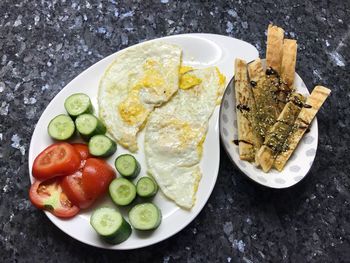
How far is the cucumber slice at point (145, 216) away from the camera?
7.22ft

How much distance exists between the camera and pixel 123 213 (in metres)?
2.30

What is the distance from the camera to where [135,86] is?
8.32ft

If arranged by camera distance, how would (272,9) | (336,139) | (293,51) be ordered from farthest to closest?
(272,9) < (336,139) < (293,51)

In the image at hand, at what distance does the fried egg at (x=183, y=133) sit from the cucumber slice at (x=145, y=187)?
0.06m

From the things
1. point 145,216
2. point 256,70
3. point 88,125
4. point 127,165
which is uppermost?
point 256,70

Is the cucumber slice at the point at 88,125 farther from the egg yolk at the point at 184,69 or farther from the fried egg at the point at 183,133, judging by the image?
the egg yolk at the point at 184,69

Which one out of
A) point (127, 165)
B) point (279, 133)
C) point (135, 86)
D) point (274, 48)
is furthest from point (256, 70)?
point (127, 165)

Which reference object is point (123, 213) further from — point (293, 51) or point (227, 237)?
point (293, 51)

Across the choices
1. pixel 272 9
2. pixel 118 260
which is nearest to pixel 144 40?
pixel 272 9

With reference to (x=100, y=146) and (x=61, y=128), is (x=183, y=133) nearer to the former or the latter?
(x=100, y=146)

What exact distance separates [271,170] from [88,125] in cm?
87

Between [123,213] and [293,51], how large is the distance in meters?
1.12

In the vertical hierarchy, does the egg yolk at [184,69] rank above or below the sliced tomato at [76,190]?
above

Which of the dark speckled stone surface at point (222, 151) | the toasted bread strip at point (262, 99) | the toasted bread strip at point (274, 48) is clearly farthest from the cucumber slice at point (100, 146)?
the toasted bread strip at point (274, 48)
